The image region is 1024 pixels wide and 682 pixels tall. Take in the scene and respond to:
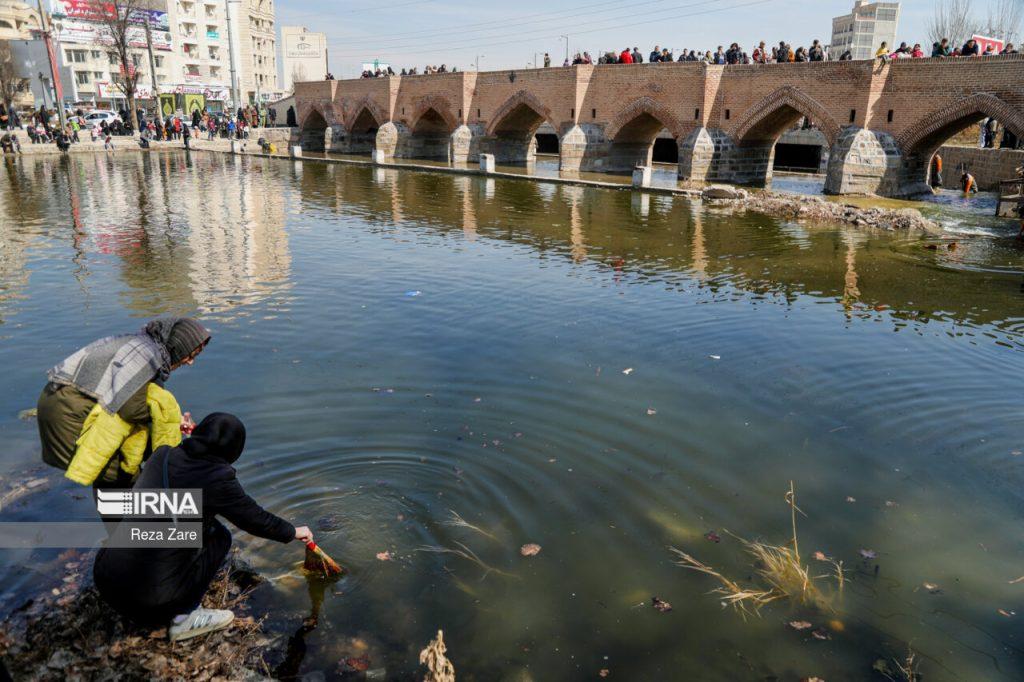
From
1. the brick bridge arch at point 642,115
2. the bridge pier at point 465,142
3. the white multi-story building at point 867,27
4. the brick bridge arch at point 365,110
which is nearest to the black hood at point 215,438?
the brick bridge arch at point 642,115

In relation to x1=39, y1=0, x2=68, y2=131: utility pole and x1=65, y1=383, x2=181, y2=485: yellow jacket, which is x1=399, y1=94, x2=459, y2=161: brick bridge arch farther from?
x1=65, y1=383, x2=181, y2=485: yellow jacket

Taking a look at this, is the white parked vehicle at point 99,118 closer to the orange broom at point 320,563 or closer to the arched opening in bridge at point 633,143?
the arched opening in bridge at point 633,143

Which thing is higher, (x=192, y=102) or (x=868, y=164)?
(x=192, y=102)

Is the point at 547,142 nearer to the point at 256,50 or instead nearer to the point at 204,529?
the point at 204,529

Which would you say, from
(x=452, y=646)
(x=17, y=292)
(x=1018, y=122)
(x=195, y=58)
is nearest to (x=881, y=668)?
(x=452, y=646)

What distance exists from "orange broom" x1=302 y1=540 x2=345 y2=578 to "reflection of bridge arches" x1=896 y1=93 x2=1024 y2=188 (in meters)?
24.6

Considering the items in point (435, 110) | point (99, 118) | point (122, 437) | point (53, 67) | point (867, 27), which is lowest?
point (122, 437)

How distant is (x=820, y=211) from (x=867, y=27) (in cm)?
11059

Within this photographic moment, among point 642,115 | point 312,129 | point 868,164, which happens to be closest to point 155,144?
point 312,129

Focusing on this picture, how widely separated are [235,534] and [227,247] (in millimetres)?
10808

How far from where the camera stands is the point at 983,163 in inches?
1105

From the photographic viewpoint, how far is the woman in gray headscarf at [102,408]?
367 cm

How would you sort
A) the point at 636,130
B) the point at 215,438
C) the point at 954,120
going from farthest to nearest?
the point at 636,130 < the point at 954,120 < the point at 215,438

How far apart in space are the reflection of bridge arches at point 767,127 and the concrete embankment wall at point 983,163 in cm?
639
